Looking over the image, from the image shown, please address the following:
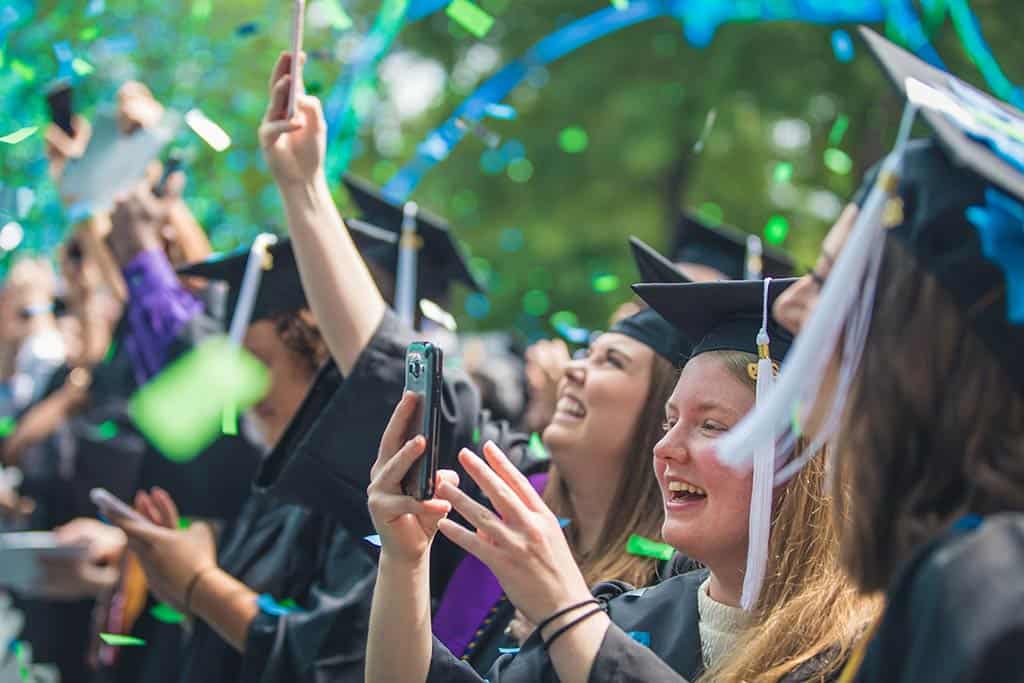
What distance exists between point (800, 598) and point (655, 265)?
1157 millimetres

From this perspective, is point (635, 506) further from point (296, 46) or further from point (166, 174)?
point (166, 174)

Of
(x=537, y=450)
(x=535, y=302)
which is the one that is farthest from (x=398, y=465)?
(x=535, y=302)

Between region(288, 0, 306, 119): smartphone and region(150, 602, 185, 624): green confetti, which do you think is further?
region(150, 602, 185, 624): green confetti

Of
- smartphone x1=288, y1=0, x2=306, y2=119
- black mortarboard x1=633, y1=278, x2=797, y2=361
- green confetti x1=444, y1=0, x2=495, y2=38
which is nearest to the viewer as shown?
black mortarboard x1=633, y1=278, x2=797, y2=361

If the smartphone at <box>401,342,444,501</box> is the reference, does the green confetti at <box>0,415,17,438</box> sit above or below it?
below

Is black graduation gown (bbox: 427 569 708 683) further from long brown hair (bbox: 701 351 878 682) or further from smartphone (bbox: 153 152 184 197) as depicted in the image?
smartphone (bbox: 153 152 184 197)

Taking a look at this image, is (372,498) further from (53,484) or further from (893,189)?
(53,484)

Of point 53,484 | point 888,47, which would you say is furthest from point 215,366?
point 888,47

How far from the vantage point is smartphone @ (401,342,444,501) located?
2.17 metres

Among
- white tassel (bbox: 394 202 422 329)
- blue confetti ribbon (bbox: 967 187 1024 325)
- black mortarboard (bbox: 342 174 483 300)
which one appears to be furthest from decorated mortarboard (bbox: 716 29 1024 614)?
black mortarboard (bbox: 342 174 483 300)

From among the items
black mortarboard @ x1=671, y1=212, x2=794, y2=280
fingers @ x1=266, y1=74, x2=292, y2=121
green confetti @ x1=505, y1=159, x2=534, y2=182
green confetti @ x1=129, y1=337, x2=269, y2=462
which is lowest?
green confetti @ x1=505, y1=159, x2=534, y2=182

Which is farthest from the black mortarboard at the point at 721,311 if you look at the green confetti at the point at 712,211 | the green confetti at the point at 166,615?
the green confetti at the point at 712,211

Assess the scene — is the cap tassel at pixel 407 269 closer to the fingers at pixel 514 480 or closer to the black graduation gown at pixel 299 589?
the black graduation gown at pixel 299 589

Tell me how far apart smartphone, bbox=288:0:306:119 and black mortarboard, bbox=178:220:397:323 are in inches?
35.0
